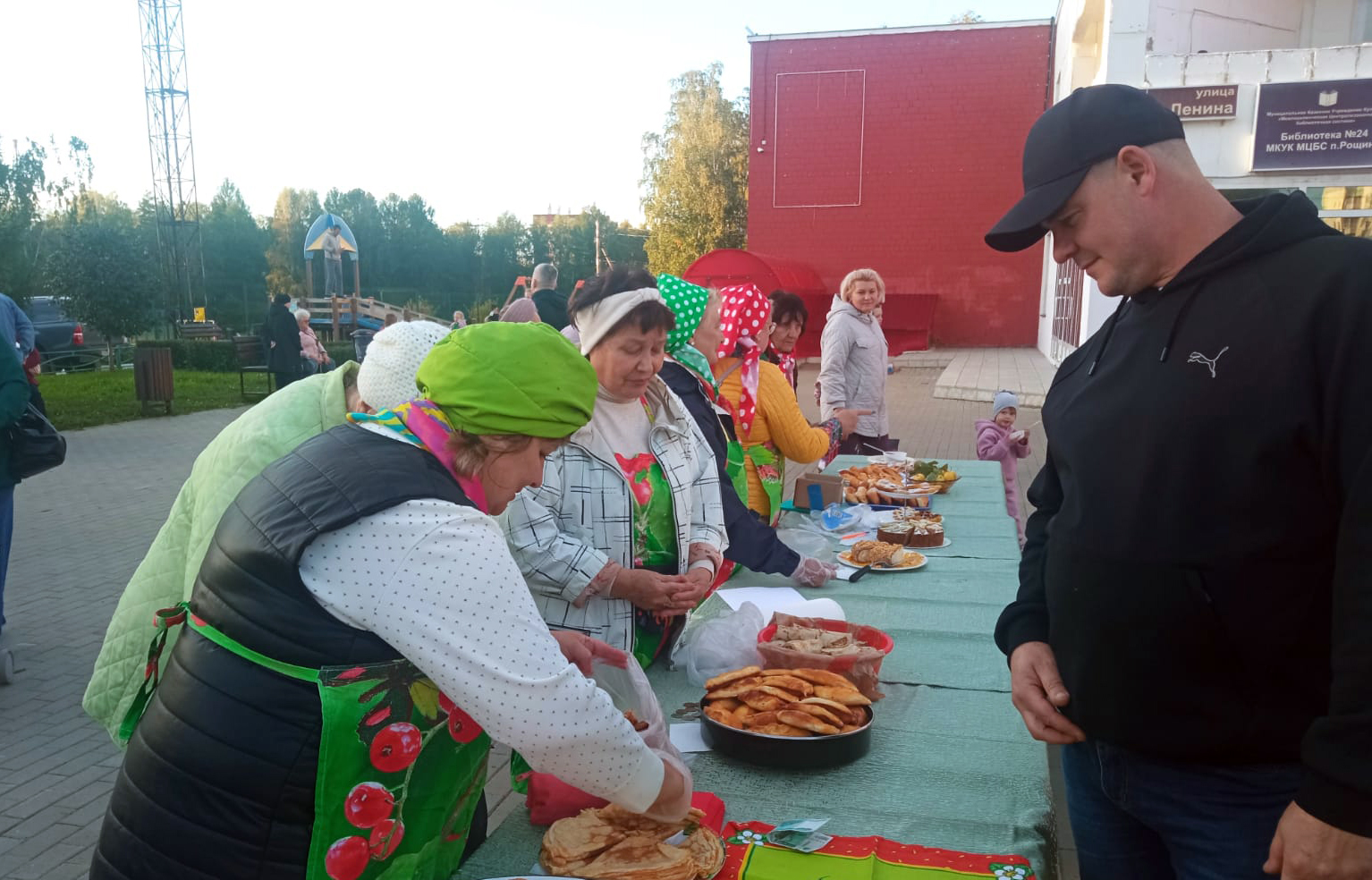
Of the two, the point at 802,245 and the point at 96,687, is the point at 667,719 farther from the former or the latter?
the point at 802,245

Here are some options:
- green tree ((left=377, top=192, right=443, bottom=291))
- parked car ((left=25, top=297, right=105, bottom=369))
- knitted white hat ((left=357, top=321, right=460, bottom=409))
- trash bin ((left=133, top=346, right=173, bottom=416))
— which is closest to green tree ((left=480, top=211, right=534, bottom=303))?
green tree ((left=377, top=192, right=443, bottom=291))

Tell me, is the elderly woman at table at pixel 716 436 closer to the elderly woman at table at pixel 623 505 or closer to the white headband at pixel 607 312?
the elderly woman at table at pixel 623 505

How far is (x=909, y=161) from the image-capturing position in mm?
21031

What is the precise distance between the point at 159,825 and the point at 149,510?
7813mm

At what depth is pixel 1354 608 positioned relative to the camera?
3.65 ft

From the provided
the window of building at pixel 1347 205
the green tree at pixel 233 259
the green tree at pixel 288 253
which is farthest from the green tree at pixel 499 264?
the window of building at pixel 1347 205

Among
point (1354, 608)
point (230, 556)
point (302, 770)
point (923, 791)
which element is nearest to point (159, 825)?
point (302, 770)

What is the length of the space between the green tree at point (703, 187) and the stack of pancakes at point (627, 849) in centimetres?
2947

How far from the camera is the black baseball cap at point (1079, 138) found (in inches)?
53.5

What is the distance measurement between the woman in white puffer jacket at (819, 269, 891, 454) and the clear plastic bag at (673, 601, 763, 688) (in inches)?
129

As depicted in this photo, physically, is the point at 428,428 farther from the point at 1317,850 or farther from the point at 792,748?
the point at 1317,850

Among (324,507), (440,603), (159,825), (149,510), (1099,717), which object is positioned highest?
(324,507)

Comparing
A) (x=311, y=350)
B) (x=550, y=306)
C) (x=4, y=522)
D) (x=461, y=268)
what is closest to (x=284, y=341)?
(x=311, y=350)

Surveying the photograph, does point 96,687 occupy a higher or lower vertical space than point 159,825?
lower
